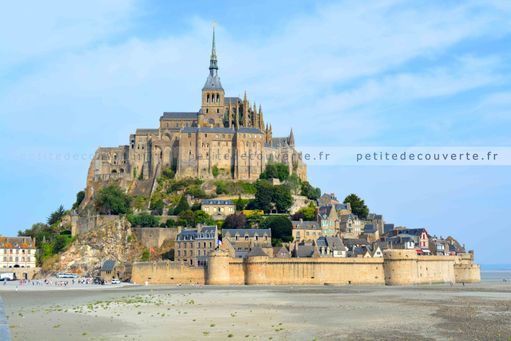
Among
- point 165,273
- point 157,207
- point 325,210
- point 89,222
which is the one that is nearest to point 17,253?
point 89,222

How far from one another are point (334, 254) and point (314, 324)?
3802cm

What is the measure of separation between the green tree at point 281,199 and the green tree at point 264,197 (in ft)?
2.10

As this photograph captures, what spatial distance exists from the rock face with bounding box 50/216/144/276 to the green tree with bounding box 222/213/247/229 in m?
10.1

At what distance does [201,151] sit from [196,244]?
79.3 ft

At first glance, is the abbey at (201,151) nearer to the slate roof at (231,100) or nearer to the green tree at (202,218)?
the slate roof at (231,100)

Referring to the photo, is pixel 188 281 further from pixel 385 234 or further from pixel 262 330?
pixel 262 330

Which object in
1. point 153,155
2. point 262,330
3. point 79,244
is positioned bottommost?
point 262,330

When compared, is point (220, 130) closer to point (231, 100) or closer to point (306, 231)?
point (231, 100)

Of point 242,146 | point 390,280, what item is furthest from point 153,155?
point 390,280

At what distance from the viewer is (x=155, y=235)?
2977 inches

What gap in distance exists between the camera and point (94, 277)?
72.8 m

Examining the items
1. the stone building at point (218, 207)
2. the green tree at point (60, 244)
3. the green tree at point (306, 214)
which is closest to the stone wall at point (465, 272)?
the green tree at point (306, 214)

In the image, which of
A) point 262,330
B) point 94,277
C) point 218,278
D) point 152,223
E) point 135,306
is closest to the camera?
point 262,330

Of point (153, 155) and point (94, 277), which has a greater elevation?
point (153, 155)
